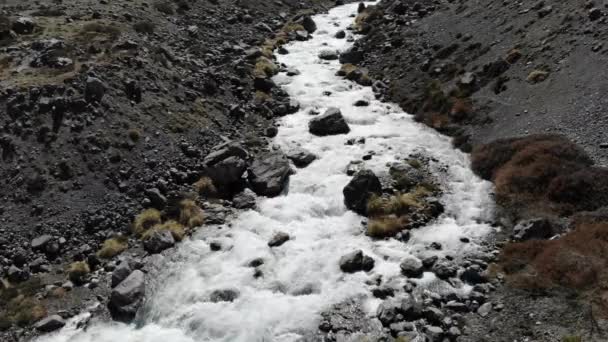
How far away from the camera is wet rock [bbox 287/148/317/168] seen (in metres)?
35.0

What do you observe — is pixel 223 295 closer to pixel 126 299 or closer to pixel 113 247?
pixel 126 299

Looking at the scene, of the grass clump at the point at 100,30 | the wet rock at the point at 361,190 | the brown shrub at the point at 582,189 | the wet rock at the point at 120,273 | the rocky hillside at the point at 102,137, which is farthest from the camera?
the grass clump at the point at 100,30

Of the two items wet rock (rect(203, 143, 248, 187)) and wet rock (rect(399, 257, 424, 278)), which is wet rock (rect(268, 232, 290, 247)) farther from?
wet rock (rect(399, 257, 424, 278))

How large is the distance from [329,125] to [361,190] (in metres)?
9.33

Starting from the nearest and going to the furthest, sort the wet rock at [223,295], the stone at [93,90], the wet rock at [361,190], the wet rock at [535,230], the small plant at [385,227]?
the wet rock at [223,295], the wet rock at [535,230], the small plant at [385,227], the wet rock at [361,190], the stone at [93,90]

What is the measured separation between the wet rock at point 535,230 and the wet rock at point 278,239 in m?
11.3

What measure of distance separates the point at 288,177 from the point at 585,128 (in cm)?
1740

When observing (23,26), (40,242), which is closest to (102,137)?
(40,242)

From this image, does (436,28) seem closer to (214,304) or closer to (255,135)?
(255,135)

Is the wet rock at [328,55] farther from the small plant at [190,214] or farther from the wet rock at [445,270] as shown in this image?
the wet rock at [445,270]

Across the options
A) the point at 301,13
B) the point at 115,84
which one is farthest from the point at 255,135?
the point at 301,13

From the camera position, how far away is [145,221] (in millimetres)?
29391

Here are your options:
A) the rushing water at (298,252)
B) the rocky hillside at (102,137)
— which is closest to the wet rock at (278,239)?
the rushing water at (298,252)

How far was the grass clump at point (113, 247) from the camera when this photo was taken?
90.6ft
